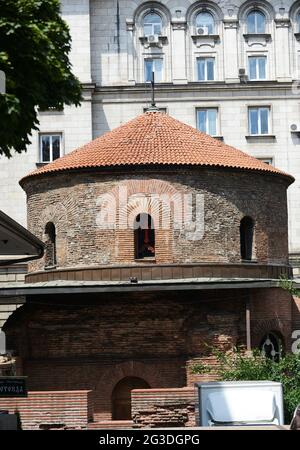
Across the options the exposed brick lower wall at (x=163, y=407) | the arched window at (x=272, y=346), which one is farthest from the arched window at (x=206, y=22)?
the exposed brick lower wall at (x=163, y=407)

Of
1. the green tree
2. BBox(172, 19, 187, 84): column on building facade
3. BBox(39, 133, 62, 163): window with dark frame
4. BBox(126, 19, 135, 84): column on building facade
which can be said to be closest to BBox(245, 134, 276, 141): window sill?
BBox(172, 19, 187, 84): column on building facade

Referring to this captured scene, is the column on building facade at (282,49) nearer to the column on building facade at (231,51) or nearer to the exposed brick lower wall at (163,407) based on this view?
the column on building facade at (231,51)

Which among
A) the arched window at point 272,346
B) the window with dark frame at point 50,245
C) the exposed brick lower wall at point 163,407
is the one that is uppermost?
the window with dark frame at point 50,245

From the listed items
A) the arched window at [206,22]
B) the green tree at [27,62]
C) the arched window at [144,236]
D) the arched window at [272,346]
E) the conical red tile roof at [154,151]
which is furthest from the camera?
the arched window at [206,22]

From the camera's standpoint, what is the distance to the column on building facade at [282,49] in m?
41.9

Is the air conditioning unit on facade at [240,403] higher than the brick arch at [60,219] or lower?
lower

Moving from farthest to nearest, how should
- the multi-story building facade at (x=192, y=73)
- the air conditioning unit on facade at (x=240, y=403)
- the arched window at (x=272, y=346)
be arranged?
1. the multi-story building facade at (x=192, y=73)
2. the arched window at (x=272, y=346)
3. the air conditioning unit on facade at (x=240, y=403)

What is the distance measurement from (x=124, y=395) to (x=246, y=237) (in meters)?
6.02

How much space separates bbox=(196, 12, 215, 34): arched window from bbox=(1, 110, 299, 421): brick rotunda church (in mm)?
14933

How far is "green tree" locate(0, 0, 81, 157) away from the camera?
1333cm

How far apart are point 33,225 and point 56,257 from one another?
148cm

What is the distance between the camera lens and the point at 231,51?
137 ft

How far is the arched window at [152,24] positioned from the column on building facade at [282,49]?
5.43 meters
